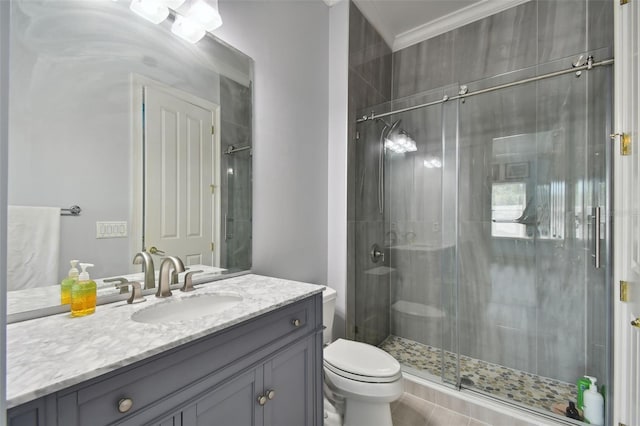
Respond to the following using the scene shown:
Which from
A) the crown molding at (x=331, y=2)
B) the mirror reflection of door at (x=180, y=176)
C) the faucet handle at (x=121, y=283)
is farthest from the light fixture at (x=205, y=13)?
the crown molding at (x=331, y=2)

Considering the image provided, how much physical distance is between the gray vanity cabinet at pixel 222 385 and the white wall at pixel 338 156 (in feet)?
2.91

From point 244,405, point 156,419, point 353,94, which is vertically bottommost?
point 244,405

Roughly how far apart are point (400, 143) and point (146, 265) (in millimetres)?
2045

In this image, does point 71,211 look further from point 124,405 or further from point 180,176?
point 124,405

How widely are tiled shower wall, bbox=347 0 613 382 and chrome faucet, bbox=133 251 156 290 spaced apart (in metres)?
1.38

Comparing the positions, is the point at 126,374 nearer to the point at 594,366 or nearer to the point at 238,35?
the point at 238,35

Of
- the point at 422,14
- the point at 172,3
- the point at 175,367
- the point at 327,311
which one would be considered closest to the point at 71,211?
the point at 175,367

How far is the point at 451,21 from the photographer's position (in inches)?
94.3

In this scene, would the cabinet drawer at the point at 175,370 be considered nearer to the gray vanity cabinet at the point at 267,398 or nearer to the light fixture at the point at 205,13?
the gray vanity cabinet at the point at 267,398

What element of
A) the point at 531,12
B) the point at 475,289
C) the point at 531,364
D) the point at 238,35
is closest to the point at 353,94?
the point at 238,35

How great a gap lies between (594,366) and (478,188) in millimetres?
1326

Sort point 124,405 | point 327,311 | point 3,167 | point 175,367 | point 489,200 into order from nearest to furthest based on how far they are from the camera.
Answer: point 3,167, point 124,405, point 175,367, point 327,311, point 489,200

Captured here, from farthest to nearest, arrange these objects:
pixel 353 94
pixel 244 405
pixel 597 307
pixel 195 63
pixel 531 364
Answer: pixel 353 94
pixel 531 364
pixel 597 307
pixel 195 63
pixel 244 405

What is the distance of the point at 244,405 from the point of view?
89cm
